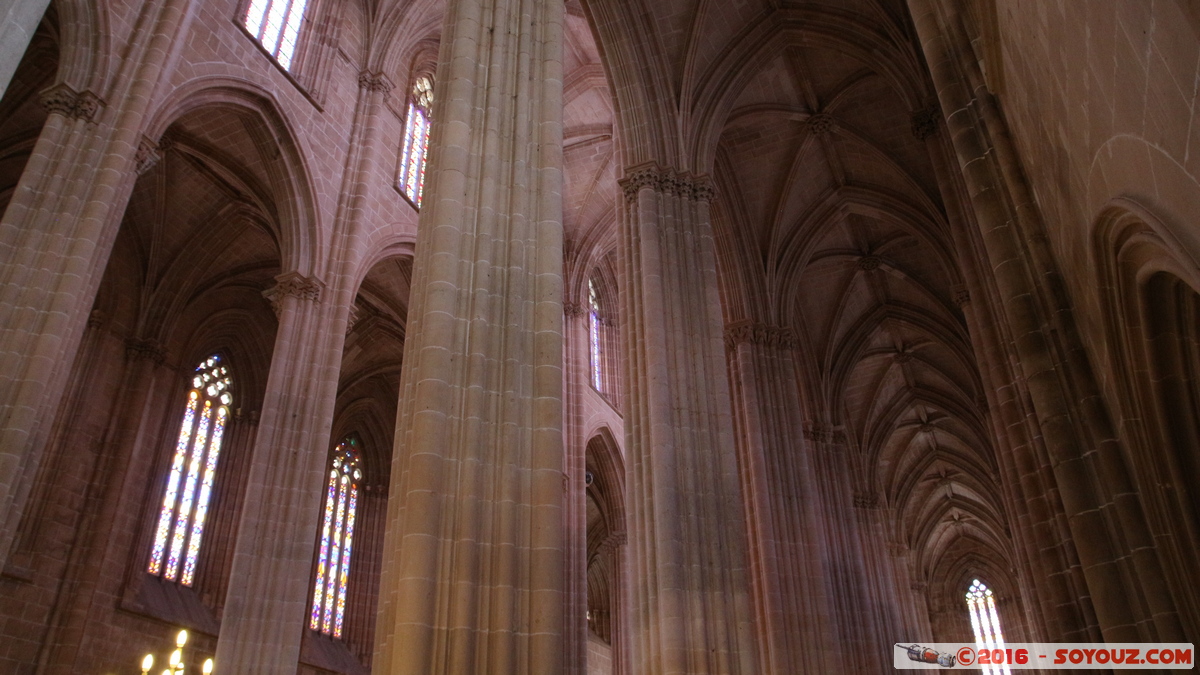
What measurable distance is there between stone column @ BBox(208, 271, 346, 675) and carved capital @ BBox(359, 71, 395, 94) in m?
4.93

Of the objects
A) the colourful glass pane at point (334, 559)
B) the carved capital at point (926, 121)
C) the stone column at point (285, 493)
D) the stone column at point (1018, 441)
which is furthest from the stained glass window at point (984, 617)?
the stone column at point (285, 493)

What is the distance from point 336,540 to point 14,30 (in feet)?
57.8

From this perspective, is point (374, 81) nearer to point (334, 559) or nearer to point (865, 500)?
point (334, 559)

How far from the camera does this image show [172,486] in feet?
60.8

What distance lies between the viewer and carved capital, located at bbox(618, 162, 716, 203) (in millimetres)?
13578

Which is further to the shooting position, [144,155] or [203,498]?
[203,498]

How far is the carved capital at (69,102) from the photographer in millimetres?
10242

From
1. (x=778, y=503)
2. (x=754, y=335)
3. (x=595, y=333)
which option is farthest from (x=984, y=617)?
(x=778, y=503)

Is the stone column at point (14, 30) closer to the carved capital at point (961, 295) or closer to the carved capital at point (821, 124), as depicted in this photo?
the carved capital at point (821, 124)

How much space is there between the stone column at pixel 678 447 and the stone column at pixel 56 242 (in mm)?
6771

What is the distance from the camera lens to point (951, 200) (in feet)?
42.1

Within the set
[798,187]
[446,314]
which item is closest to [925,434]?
[798,187]

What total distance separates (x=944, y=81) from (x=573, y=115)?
44.7 feet

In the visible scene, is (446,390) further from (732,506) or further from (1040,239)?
(732,506)
